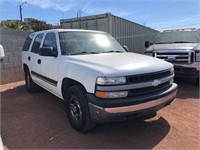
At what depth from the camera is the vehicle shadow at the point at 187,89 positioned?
18.0ft

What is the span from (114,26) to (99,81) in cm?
687

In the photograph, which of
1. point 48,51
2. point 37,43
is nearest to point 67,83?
point 48,51

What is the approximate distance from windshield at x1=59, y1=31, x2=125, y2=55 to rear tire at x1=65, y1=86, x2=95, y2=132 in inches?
35.5

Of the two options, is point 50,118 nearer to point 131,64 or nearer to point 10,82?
point 131,64

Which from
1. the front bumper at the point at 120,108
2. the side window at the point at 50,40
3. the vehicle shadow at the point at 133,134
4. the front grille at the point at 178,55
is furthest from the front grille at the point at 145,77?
the front grille at the point at 178,55

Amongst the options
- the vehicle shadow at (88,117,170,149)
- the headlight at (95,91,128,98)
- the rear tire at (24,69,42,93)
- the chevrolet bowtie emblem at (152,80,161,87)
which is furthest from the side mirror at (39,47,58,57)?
the rear tire at (24,69,42,93)

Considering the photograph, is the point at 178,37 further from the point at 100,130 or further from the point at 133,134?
the point at 100,130

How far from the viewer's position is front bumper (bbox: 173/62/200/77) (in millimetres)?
5895

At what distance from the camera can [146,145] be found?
307 cm

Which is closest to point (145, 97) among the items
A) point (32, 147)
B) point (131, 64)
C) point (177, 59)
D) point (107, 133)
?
point (131, 64)

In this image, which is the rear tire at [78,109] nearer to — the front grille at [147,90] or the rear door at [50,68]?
the rear door at [50,68]

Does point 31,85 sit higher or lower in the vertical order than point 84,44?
lower

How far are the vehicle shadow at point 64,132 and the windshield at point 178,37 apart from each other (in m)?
4.26

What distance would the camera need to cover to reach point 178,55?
6211 millimetres
